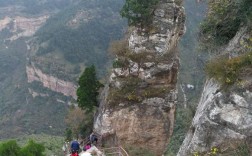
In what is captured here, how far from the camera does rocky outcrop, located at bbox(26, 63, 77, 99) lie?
312 ft

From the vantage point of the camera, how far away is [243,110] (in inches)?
392

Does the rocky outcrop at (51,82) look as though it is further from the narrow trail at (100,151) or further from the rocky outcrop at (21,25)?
the narrow trail at (100,151)

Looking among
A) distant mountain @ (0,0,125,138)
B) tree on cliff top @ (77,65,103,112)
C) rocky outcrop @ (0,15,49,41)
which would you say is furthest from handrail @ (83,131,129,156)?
rocky outcrop @ (0,15,49,41)

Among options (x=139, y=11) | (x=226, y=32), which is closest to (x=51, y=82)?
(x=139, y=11)

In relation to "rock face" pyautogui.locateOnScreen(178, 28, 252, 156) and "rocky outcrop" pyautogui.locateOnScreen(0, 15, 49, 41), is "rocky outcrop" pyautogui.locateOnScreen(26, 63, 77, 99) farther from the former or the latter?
"rock face" pyautogui.locateOnScreen(178, 28, 252, 156)

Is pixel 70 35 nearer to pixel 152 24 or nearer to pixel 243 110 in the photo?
pixel 152 24

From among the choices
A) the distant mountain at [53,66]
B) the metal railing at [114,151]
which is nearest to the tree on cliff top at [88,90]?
the metal railing at [114,151]

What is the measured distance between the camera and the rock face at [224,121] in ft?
32.5

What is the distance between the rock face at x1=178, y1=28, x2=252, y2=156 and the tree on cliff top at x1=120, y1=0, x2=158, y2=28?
11499 mm

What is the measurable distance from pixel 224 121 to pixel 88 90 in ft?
54.7

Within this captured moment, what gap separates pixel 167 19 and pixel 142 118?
5458 mm

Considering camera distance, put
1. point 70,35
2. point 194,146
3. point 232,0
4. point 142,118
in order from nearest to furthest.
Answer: point 194,146, point 232,0, point 142,118, point 70,35

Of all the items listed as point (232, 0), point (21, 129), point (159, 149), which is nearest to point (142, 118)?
point (159, 149)

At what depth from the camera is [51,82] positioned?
101 m
